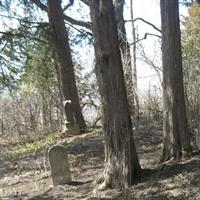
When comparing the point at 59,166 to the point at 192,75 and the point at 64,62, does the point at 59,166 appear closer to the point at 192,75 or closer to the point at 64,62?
the point at 192,75

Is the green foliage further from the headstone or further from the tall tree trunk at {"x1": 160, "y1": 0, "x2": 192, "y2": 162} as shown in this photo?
the headstone

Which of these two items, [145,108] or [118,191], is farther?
[145,108]

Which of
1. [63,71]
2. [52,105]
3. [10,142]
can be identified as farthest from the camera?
[52,105]

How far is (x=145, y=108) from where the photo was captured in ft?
53.4

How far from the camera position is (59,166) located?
32.5 ft

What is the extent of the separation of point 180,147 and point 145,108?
7.20 m

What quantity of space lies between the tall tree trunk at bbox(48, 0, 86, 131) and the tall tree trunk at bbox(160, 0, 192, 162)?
8113 millimetres

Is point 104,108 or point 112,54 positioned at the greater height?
point 112,54

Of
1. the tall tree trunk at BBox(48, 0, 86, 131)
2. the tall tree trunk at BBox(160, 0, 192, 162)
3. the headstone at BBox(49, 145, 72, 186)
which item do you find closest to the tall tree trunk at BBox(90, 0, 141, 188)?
the tall tree trunk at BBox(160, 0, 192, 162)

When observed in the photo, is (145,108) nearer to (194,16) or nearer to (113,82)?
(194,16)

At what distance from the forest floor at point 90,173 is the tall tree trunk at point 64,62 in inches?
57.5

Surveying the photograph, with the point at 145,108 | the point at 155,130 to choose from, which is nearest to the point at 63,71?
the point at 145,108

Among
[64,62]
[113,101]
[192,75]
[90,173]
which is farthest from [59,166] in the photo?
[64,62]

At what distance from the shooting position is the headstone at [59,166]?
980 cm
